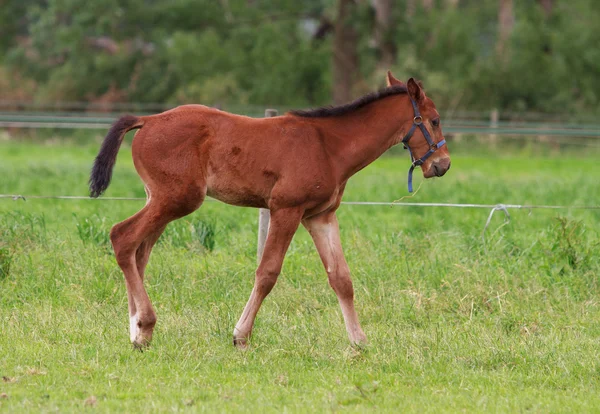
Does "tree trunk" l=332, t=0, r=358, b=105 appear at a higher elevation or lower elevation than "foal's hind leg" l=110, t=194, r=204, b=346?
higher

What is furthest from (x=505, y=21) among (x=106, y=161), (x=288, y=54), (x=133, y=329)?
(x=133, y=329)

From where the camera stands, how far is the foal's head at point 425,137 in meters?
6.66

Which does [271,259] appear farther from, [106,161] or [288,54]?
[288,54]

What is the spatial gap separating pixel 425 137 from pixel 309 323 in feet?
5.37

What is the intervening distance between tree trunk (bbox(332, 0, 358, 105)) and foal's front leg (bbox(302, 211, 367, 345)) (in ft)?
73.1

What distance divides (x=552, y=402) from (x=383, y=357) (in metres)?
1.24

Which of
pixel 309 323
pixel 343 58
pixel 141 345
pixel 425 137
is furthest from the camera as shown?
pixel 343 58

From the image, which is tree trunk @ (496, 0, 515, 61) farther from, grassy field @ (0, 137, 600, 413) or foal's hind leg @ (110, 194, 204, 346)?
foal's hind leg @ (110, 194, 204, 346)

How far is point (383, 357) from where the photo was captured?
246 inches

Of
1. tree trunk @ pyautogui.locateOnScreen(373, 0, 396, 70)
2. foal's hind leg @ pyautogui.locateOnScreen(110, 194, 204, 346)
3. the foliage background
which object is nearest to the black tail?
foal's hind leg @ pyautogui.locateOnScreen(110, 194, 204, 346)

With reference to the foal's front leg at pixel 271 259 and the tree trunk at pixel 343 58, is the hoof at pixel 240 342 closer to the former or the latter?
the foal's front leg at pixel 271 259

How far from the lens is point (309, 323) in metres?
7.12

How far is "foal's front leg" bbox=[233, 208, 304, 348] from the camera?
638 centimetres

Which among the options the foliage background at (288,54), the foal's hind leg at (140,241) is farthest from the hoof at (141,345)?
the foliage background at (288,54)
